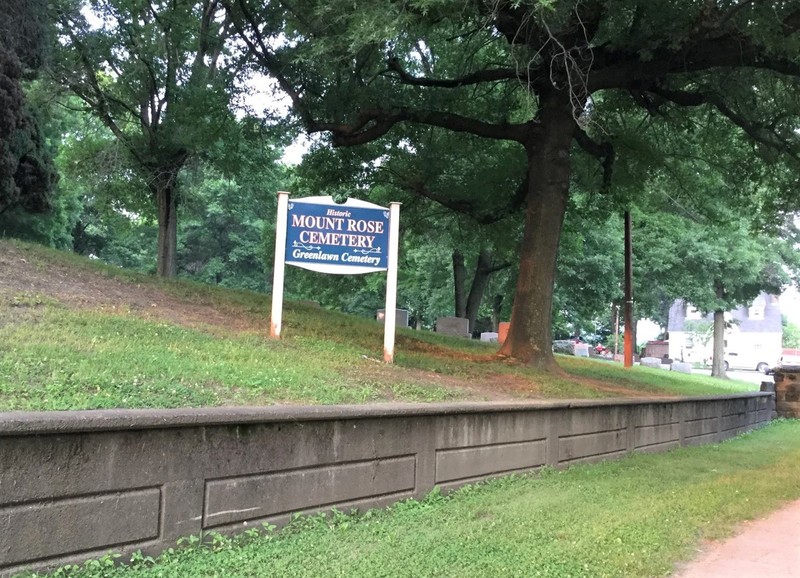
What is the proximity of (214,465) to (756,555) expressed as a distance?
4213mm

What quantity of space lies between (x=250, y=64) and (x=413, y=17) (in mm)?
7371

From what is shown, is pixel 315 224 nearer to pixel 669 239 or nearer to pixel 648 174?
pixel 648 174

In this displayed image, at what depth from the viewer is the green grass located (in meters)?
4.21

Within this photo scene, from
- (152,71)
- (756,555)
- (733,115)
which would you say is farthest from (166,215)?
(756,555)

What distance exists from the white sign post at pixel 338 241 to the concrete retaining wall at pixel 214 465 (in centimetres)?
268

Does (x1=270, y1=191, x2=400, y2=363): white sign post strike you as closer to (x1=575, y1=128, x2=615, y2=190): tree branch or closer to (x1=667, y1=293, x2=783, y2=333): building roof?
(x1=575, y1=128, x2=615, y2=190): tree branch

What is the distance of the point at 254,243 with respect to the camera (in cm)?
4041

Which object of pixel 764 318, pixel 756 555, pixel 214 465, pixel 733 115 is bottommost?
pixel 756 555

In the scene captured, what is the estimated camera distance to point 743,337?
69375 mm

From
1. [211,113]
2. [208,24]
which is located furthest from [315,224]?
[208,24]

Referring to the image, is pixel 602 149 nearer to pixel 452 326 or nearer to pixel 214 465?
pixel 452 326

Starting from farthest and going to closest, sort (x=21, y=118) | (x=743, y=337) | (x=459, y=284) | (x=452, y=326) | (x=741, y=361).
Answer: (x=743, y=337) → (x=741, y=361) → (x=459, y=284) → (x=452, y=326) → (x=21, y=118)

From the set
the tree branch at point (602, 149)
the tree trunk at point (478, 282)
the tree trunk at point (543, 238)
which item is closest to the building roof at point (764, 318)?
the tree trunk at point (478, 282)

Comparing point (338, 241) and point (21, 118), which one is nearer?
point (338, 241)
